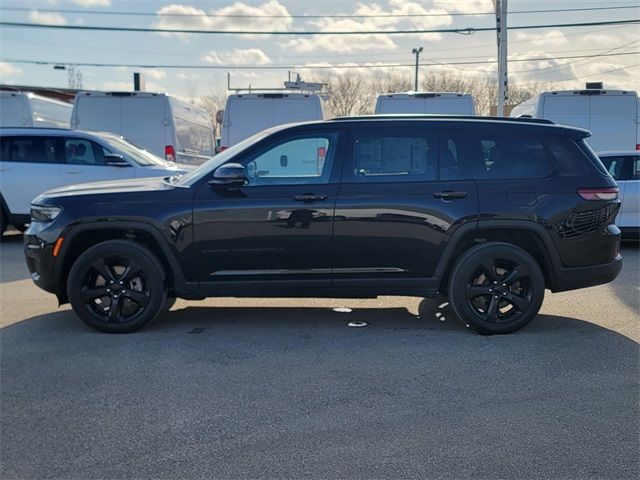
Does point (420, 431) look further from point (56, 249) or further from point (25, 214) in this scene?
point (25, 214)

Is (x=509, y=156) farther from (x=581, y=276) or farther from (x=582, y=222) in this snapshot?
(x=581, y=276)

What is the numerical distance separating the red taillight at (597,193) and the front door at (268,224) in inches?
85.1

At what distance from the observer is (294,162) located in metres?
5.18

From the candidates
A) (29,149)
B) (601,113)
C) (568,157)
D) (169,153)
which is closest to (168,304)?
(568,157)

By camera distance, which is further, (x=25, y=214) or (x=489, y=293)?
(x=25, y=214)

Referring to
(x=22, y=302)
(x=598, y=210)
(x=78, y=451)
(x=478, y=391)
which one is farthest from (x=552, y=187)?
(x=22, y=302)

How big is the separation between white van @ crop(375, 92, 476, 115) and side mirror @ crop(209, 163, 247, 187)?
7734mm

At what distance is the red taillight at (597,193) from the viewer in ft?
16.5

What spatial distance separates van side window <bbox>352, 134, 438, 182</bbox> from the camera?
5.03 metres

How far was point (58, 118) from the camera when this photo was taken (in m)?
15.2

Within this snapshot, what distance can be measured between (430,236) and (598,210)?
1501 mm

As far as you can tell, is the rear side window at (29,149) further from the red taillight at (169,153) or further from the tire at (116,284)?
the tire at (116,284)

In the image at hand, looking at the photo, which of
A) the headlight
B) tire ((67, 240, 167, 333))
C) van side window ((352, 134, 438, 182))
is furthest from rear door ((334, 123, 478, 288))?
the headlight

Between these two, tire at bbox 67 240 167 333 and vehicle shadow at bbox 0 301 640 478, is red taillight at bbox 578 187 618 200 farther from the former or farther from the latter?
tire at bbox 67 240 167 333
